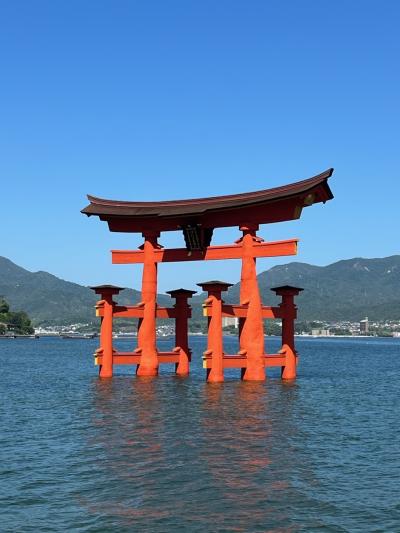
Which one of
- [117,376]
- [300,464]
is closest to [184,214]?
[117,376]

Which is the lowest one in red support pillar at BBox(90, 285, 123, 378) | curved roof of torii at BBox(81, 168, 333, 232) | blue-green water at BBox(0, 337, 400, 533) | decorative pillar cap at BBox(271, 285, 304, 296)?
blue-green water at BBox(0, 337, 400, 533)

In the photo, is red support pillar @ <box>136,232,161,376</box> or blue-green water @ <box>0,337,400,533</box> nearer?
blue-green water @ <box>0,337,400,533</box>

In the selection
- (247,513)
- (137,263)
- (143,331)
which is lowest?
(247,513)

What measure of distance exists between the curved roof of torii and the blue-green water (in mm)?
11800

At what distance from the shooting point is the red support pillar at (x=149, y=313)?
152ft

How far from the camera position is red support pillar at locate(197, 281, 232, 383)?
4141cm

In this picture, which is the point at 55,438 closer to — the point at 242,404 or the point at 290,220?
the point at 242,404

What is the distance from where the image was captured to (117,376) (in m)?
50.0

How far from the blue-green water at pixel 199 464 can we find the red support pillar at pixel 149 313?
974 centimetres

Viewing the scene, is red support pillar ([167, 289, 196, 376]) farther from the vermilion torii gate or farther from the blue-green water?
the blue-green water

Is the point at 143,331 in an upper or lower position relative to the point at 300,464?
upper

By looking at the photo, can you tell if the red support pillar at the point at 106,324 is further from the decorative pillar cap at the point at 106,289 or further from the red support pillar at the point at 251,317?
the red support pillar at the point at 251,317

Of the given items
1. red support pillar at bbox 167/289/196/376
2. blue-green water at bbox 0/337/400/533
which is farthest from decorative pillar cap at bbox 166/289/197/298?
blue-green water at bbox 0/337/400/533

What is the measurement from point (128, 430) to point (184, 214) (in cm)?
2077
